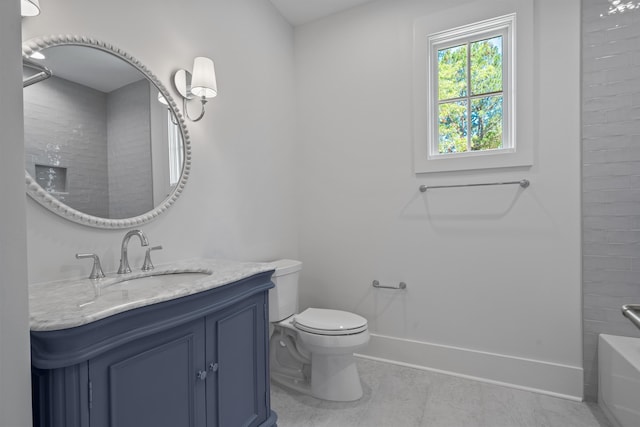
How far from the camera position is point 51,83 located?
122 centimetres

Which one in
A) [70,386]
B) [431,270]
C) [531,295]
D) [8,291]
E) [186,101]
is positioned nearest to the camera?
[8,291]

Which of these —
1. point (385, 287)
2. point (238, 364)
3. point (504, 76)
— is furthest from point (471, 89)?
point (238, 364)

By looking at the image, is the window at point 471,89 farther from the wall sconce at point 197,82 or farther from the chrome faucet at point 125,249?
the chrome faucet at point 125,249

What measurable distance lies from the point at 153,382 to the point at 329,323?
1.09 metres

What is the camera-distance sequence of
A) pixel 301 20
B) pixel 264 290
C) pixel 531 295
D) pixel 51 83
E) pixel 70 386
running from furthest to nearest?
pixel 301 20, pixel 531 295, pixel 264 290, pixel 51 83, pixel 70 386

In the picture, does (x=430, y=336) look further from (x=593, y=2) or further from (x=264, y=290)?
(x=593, y=2)

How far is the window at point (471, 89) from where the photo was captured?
2.10 meters

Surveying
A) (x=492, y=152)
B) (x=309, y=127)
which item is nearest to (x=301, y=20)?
(x=309, y=127)

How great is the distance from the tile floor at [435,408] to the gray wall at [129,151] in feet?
4.38

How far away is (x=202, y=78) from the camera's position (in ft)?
5.56

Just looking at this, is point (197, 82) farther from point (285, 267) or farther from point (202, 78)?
point (285, 267)

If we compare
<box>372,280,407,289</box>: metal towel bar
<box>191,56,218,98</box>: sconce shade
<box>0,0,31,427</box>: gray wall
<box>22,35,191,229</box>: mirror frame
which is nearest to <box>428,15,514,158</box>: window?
<box>372,280,407,289</box>: metal towel bar

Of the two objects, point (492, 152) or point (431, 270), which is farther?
point (431, 270)

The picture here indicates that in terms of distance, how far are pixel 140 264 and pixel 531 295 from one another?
2.20 meters
